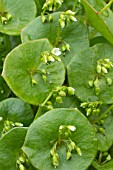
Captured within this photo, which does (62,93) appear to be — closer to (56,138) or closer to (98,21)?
(56,138)

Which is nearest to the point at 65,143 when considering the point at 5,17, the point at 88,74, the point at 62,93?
the point at 62,93

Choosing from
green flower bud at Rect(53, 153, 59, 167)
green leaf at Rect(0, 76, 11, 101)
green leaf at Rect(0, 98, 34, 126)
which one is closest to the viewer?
green flower bud at Rect(53, 153, 59, 167)

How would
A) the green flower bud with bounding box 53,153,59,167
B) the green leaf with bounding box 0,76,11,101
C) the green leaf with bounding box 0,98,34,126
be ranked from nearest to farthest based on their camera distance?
the green flower bud with bounding box 53,153,59,167 → the green leaf with bounding box 0,98,34,126 → the green leaf with bounding box 0,76,11,101

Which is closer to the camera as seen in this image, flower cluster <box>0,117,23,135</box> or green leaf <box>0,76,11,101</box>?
flower cluster <box>0,117,23,135</box>

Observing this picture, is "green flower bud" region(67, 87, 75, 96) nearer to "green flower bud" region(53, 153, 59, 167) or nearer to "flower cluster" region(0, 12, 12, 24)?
"green flower bud" region(53, 153, 59, 167)

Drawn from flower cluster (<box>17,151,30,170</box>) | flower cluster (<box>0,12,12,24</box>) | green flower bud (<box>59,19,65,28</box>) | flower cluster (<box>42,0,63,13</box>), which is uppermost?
flower cluster (<box>42,0,63,13</box>)

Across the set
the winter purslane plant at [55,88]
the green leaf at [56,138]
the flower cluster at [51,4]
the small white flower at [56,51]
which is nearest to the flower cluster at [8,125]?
the winter purslane plant at [55,88]

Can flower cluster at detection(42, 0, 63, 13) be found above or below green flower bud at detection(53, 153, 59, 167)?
above

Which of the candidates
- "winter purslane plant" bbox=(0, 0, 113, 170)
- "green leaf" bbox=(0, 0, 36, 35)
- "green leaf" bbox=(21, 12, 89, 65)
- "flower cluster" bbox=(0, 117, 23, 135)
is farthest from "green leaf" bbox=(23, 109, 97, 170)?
"green leaf" bbox=(0, 0, 36, 35)
